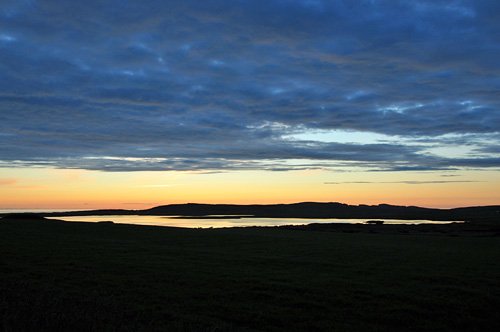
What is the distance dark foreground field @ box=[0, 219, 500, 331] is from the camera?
971 cm

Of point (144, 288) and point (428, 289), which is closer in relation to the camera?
point (144, 288)

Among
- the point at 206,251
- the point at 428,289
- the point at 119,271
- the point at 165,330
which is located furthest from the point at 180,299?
the point at 206,251

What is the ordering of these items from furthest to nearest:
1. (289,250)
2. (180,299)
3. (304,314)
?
(289,250)
(180,299)
(304,314)

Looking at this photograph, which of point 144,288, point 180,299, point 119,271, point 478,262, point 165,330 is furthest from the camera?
point 478,262

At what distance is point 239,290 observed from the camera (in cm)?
1477

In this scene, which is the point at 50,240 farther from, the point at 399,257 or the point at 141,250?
the point at 399,257

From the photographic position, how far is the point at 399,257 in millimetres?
24859

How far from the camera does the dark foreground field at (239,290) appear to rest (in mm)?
9711

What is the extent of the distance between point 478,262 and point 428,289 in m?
9.81

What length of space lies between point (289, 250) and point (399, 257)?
791 cm

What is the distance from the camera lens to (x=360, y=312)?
41.1 feet

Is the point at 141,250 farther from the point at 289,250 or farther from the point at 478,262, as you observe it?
the point at 478,262

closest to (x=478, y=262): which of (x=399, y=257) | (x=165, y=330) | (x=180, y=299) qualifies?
(x=399, y=257)

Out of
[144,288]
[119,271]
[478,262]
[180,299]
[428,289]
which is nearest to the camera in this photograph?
[180,299]
